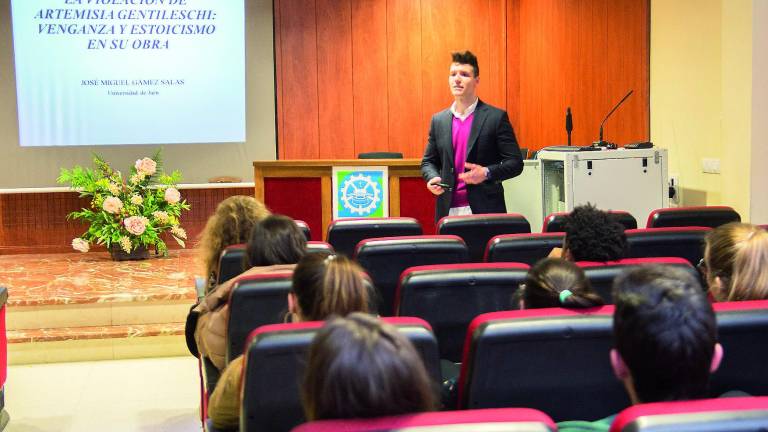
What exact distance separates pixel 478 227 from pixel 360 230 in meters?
0.50

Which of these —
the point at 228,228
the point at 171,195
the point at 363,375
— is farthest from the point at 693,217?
the point at 171,195

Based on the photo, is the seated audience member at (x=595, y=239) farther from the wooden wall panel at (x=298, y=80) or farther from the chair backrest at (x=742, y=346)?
the wooden wall panel at (x=298, y=80)

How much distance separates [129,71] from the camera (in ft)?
25.6

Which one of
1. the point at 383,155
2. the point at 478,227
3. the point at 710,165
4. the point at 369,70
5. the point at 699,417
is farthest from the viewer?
the point at 369,70

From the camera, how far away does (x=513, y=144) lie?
15.5 feet

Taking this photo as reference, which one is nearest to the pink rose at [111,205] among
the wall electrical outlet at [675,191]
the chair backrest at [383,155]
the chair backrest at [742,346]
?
the chair backrest at [383,155]

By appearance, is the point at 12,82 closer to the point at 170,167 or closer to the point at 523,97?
the point at 170,167

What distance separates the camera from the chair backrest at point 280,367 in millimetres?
1722

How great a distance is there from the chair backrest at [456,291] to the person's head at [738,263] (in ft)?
1.63

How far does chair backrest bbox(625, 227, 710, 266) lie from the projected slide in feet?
17.8

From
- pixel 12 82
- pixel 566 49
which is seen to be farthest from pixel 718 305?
pixel 12 82

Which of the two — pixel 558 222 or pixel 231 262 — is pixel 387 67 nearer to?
pixel 558 222

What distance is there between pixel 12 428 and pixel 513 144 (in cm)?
276

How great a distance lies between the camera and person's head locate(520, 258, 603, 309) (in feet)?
6.33
